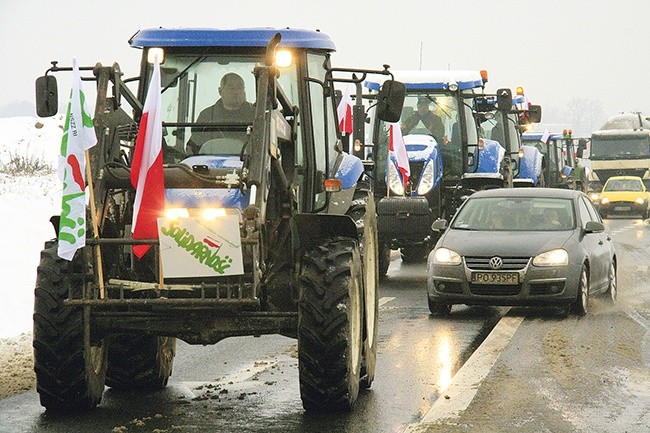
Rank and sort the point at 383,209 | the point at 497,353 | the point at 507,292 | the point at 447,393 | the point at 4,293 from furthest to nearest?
the point at 383,209, the point at 4,293, the point at 507,292, the point at 497,353, the point at 447,393

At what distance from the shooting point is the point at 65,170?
8.91 m

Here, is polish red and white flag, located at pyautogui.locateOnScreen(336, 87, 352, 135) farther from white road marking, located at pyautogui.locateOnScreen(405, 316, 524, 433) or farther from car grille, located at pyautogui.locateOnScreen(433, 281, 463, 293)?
white road marking, located at pyautogui.locateOnScreen(405, 316, 524, 433)

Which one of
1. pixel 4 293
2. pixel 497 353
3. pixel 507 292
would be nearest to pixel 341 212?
pixel 497 353

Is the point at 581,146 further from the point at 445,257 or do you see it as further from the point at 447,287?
the point at 447,287

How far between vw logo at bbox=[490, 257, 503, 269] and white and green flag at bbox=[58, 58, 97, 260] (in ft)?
24.4

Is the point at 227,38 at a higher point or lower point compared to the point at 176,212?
higher

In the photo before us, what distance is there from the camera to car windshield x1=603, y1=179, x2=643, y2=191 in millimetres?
52219

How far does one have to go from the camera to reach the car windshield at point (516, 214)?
1678 cm

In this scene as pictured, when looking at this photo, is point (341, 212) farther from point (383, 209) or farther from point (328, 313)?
point (383, 209)

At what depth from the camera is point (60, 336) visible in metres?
8.92

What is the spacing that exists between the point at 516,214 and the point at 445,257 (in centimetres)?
151

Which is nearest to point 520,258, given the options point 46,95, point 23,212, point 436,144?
point 46,95

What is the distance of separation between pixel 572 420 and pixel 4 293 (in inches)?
364

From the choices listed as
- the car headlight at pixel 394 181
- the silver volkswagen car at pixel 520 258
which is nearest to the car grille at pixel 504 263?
the silver volkswagen car at pixel 520 258
